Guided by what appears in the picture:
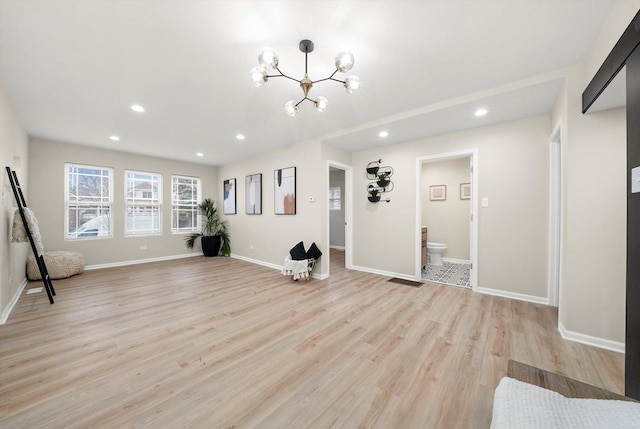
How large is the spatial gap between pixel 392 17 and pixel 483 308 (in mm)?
3163

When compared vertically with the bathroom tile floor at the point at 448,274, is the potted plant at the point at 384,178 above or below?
above

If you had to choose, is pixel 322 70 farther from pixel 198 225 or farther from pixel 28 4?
pixel 198 225

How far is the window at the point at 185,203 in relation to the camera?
6.04m

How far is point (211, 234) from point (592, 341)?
23.0 ft

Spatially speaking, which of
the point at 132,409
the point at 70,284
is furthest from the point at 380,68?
the point at 70,284

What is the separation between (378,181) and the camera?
4.38 m

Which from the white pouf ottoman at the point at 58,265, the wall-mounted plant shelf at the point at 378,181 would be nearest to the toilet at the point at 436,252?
the wall-mounted plant shelf at the point at 378,181

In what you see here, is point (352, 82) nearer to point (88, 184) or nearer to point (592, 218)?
point (592, 218)

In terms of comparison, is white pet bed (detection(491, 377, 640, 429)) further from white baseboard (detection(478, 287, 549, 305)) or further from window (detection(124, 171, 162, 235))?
window (detection(124, 171, 162, 235))

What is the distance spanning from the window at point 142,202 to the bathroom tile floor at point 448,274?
620 centimetres

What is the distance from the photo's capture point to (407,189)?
13.3 ft

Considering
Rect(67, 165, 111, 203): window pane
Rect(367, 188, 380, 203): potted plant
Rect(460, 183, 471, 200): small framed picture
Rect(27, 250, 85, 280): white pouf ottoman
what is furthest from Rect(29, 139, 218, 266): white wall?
Rect(460, 183, 471, 200): small framed picture

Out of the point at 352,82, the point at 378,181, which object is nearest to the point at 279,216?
the point at 378,181

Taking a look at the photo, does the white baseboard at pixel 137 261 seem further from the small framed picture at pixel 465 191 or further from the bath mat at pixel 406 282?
the small framed picture at pixel 465 191
